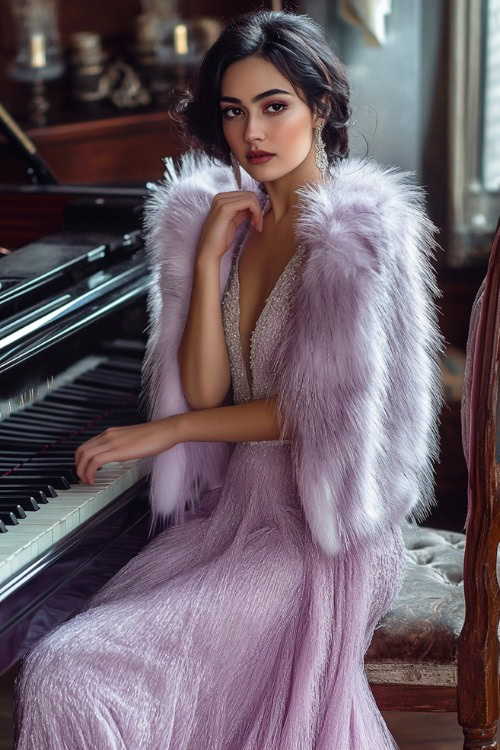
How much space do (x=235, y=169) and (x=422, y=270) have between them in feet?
1.26

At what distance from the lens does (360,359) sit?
1485mm

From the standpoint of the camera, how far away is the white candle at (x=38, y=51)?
4164 millimetres

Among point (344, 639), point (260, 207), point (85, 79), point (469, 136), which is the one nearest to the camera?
point (344, 639)

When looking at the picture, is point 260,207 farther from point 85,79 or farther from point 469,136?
point 85,79

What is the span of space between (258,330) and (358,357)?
22 centimetres

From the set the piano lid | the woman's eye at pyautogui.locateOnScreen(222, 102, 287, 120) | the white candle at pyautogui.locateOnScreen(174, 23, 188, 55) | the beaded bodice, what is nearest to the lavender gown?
the beaded bodice

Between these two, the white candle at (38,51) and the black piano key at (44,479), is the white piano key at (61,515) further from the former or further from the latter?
the white candle at (38,51)

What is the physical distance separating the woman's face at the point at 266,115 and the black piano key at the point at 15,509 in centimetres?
62

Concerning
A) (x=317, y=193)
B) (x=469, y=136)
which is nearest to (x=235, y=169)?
(x=317, y=193)

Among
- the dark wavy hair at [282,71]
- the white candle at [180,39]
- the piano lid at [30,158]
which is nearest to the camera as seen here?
the dark wavy hair at [282,71]

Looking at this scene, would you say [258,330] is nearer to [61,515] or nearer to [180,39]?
[61,515]

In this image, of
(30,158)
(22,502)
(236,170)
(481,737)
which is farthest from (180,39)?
(481,737)

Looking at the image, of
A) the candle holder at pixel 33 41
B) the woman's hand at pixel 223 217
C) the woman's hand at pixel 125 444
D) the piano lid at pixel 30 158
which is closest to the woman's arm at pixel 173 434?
the woman's hand at pixel 125 444

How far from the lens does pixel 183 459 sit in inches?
70.8
